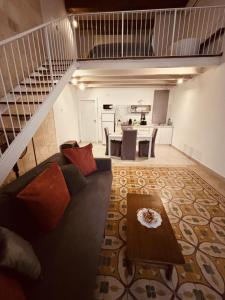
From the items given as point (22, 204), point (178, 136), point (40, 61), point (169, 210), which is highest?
point (40, 61)

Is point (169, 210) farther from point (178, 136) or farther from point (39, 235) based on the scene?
point (178, 136)

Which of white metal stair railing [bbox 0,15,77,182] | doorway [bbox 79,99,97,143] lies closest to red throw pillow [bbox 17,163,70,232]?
white metal stair railing [bbox 0,15,77,182]

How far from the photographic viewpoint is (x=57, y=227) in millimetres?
1379

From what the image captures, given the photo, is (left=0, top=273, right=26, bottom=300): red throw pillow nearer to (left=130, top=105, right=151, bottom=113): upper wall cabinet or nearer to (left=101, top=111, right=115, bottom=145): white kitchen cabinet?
(left=101, top=111, right=115, bottom=145): white kitchen cabinet

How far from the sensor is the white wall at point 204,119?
324 cm

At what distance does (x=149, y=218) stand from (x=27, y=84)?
117 inches

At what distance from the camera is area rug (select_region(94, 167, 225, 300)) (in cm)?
129

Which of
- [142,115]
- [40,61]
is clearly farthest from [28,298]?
[142,115]

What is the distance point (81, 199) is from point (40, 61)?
3.55 meters

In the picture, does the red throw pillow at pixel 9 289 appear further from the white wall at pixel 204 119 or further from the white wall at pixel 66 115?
the white wall at pixel 66 115

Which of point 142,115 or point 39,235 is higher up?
point 142,115

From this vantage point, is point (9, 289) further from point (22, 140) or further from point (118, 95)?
point (118, 95)

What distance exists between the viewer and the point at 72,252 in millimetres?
1141

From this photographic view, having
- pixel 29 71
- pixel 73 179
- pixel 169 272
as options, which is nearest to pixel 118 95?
pixel 29 71
